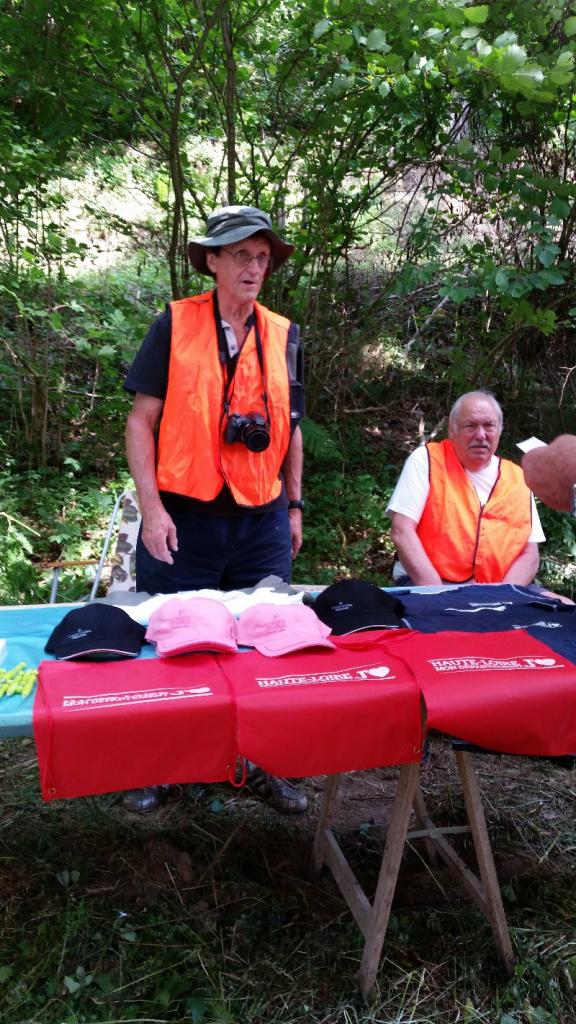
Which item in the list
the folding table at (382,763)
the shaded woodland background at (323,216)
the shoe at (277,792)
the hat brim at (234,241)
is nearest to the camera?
the folding table at (382,763)

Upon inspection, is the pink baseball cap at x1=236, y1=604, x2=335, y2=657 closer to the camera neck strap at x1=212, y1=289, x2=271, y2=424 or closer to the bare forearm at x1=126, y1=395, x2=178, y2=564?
the bare forearm at x1=126, y1=395, x2=178, y2=564

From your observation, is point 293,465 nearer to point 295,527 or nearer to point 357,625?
point 295,527

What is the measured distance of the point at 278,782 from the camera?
10.6 ft

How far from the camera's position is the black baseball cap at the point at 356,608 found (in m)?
2.43

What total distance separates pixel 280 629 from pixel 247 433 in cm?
90

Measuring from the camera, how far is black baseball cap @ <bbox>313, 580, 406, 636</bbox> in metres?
2.43

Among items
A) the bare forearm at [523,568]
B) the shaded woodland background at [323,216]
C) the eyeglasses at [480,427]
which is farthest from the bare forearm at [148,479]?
Result: the shaded woodland background at [323,216]

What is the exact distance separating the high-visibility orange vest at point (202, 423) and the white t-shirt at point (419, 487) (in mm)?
908

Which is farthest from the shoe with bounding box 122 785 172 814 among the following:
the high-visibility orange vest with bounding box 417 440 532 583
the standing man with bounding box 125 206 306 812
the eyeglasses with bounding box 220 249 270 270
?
the eyeglasses with bounding box 220 249 270 270

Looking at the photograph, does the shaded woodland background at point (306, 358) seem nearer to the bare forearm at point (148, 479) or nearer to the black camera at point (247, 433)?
the bare forearm at point (148, 479)

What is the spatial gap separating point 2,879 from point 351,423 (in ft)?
16.1

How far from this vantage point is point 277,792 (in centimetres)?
320

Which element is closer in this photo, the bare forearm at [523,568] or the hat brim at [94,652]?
the hat brim at [94,652]

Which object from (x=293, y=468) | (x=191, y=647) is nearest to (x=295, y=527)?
(x=293, y=468)
